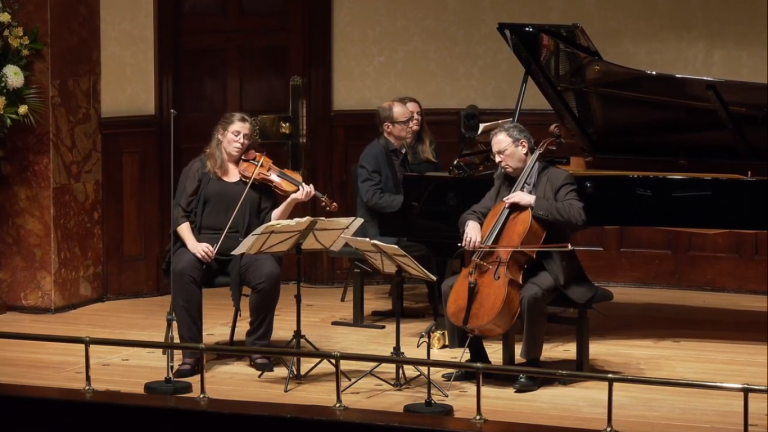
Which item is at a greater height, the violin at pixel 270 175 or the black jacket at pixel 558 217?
the violin at pixel 270 175

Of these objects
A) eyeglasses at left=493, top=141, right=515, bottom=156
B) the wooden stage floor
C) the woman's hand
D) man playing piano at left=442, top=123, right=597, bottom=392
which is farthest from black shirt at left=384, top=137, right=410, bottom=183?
the woman's hand

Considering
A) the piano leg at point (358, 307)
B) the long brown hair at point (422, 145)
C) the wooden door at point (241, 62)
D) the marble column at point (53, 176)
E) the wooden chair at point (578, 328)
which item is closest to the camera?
the wooden chair at point (578, 328)

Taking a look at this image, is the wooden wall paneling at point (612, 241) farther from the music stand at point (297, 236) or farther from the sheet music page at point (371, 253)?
the sheet music page at point (371, 253)

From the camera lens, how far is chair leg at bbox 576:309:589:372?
442 cm

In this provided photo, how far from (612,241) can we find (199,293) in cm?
261

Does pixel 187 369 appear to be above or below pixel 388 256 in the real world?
below

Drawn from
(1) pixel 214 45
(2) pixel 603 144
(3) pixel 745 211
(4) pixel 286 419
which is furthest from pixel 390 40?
(4) pixel 286 419

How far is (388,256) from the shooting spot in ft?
13.3

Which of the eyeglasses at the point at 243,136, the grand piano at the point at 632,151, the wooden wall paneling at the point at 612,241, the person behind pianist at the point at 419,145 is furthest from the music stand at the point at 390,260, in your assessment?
the wooden wall paneling at the point at 612,241

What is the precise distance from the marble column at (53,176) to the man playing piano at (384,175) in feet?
4.48

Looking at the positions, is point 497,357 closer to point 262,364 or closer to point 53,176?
point 262,364

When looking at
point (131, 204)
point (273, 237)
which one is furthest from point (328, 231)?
point (131, 204)

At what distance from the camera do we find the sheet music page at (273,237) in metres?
4.11

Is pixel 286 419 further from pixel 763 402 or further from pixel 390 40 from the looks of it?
pixel 390 40
